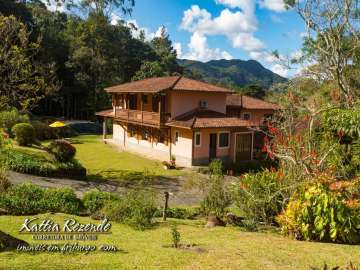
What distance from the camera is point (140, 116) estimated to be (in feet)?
103

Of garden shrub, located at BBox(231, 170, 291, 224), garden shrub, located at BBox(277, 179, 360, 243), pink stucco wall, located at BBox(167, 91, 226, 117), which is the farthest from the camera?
pink stucco wall, located at BBox(167, 91, 226, 117)

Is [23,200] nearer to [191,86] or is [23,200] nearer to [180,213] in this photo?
[180,213]

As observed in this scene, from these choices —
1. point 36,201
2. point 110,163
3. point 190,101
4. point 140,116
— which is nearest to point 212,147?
point 190,101

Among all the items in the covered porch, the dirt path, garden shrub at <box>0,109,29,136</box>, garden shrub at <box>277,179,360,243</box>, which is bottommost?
the dirt path

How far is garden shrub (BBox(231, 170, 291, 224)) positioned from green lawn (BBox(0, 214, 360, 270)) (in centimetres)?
173

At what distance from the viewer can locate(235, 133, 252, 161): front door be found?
1146 inches

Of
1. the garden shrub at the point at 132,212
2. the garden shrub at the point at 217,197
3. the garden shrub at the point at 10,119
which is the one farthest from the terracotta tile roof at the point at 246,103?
the garden shrub at the point at 132,212

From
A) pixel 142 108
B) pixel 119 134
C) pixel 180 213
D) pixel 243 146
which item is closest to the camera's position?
pixel 180 213

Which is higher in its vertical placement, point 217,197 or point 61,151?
point 61,151

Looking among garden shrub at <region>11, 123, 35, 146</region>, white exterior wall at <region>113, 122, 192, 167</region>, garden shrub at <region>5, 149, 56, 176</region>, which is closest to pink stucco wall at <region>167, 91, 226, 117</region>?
white exterior wall at <region>113, 122, 192, 167</region>

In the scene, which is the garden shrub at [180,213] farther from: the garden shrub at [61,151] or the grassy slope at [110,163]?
the garden shrub at [61,151]

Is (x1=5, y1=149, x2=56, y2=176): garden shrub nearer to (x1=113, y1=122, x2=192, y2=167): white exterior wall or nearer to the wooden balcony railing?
(x1=113, y1=122, x2=192, y2=167): white exterior wall

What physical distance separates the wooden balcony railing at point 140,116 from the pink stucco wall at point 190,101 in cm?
123

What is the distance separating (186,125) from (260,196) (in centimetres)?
1422
